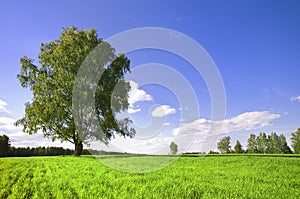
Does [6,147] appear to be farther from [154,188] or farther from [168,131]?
[154,188]

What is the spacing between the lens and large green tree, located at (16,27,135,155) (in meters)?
28.0

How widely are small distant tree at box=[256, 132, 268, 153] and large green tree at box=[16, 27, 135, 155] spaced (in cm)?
8492

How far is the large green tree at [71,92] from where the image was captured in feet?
91.8

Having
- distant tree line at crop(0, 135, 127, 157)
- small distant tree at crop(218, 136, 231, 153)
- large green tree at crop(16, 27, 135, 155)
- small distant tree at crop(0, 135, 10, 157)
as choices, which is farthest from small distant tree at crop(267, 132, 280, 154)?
small distant tree at crop(0, 135, 10, 157)

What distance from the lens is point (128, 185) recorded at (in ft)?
23.9

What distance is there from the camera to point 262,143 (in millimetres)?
98125

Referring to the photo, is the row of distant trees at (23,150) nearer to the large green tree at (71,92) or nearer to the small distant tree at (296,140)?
the large green tree at (71,92)

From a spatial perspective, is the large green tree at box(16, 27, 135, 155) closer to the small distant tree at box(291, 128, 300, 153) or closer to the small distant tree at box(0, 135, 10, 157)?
the small distant tree at box(0, 135, 10, 157)

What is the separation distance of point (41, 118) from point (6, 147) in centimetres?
5792

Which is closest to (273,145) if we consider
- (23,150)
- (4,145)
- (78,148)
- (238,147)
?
(238,147)

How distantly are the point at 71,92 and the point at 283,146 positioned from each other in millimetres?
87204

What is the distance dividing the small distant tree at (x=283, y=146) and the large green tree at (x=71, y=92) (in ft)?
255

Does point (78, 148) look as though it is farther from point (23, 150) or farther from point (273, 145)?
point (273, 145)

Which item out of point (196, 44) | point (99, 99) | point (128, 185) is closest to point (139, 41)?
point (196, 44)
